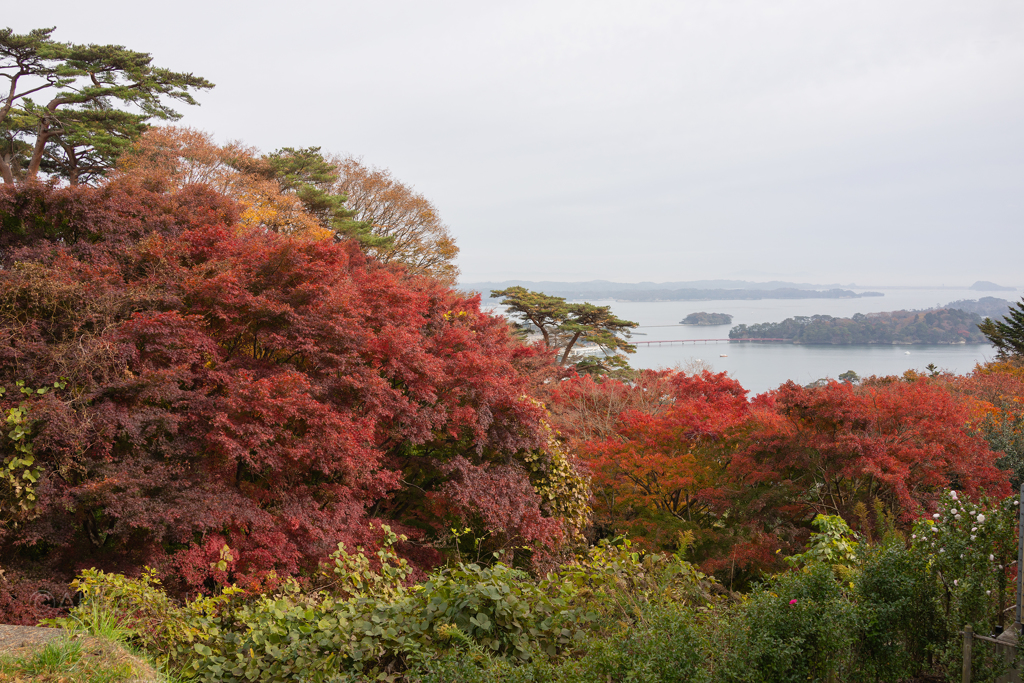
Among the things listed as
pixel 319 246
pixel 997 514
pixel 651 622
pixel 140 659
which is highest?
pixel 319 246

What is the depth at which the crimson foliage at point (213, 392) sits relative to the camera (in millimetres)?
4465

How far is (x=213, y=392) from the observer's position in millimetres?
5348

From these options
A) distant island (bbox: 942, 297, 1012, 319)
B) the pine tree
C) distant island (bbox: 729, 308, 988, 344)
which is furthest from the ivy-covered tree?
distant island (bbox: 942, 297, 1012, 319)

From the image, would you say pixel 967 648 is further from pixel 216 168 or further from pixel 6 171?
pixel 6 171

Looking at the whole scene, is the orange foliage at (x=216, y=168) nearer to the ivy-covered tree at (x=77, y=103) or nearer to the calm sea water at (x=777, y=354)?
the ivy-covered tree at (x=77, y=103)

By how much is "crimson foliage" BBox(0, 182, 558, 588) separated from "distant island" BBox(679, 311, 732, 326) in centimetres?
5783

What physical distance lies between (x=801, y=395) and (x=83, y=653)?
704 cm

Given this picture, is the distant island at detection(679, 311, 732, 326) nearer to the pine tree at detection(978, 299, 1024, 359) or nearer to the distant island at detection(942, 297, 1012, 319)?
the distant island at detection(942, 297, 1012, 319)

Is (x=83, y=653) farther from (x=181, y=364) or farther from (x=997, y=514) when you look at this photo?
(x=997, y=514)

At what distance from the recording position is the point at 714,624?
3529 mm

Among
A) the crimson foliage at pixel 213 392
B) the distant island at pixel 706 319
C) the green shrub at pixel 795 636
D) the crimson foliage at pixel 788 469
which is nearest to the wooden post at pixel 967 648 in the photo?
the green shrub at pixel 795 636

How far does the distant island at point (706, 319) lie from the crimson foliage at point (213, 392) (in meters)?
57.8

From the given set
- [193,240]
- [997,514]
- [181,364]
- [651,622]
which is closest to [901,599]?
[997,514]

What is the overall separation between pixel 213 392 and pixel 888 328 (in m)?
52.4
